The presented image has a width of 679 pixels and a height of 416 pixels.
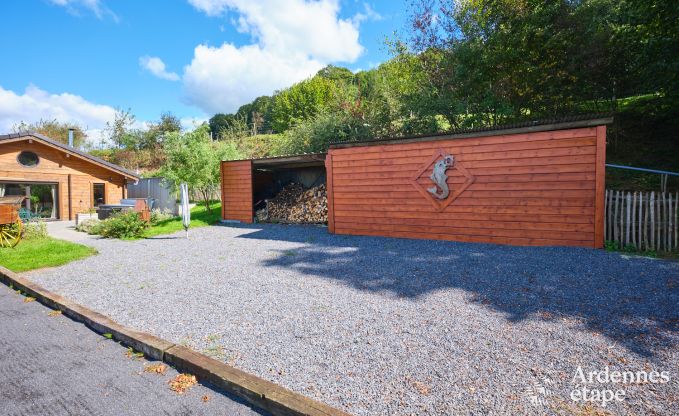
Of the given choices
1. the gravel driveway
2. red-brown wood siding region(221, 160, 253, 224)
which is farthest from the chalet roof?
the gravel driveway

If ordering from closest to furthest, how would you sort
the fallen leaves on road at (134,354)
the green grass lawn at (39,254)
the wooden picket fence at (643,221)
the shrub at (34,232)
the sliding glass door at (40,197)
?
the fallen leaves on road at (134,354) < the wooden picket fence at (643,221) < the green grass lawn at (39,254) < the shrub at (34,232) < the sliding glass door at (40,197)

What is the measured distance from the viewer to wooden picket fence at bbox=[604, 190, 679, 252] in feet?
19.7

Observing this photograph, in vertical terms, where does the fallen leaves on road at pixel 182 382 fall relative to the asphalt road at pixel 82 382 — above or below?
above

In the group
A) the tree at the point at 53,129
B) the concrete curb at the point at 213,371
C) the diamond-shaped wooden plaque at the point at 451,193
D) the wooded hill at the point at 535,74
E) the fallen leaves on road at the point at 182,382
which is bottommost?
the fallen leaves on road at the point at 182,382

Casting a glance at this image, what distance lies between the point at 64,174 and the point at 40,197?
153cm

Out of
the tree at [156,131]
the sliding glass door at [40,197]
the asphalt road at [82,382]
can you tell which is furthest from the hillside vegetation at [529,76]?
the tree at [156,131]

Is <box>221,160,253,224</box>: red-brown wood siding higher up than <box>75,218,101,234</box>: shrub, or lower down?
higher up

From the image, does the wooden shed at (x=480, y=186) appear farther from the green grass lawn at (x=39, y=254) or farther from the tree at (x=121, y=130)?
the tree at (x=121, y=130)

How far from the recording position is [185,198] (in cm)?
1020

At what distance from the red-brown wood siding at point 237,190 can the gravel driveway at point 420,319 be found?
625 cm

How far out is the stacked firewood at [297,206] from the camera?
1184cm

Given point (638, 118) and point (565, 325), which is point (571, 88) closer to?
point (638, 118)

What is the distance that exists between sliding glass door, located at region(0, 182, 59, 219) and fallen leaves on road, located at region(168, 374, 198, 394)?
18.1 metres

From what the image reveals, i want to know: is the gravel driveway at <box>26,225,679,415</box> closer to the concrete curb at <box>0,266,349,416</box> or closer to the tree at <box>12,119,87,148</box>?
the concrete curb at <box>0,266,349,416</box>
